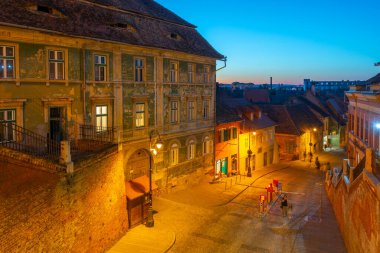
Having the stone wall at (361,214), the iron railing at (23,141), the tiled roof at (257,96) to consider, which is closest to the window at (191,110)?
the stone wall at (361,214)

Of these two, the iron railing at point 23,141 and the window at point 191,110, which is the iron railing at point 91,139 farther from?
the window at point 191,110

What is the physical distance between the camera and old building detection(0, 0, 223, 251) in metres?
18.2

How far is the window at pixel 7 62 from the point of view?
17.6 m

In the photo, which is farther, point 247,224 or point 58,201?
point 247,224

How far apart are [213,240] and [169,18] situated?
17.9 metres

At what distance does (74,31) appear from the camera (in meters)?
20.1

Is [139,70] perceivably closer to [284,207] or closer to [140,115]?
[140,115]

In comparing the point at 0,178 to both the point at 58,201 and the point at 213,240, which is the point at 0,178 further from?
the point at 213,240

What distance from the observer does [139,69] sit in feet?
82.5

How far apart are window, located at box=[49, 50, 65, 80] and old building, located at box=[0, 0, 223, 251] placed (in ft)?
0.18

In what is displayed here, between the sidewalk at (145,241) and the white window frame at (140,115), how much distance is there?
707 cm

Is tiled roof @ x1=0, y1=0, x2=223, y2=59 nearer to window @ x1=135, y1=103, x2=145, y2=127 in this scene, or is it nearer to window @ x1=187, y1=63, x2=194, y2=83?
window @ x1=187, y1=63, x2=194, y2=83

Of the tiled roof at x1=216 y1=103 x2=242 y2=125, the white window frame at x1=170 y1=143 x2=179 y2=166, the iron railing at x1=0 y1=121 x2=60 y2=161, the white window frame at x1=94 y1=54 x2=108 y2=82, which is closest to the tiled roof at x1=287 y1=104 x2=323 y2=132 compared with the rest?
the tiled roof at x1=216 y1=103 x2=242 y2=125

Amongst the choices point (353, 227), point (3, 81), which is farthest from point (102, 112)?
point (353, 227)
